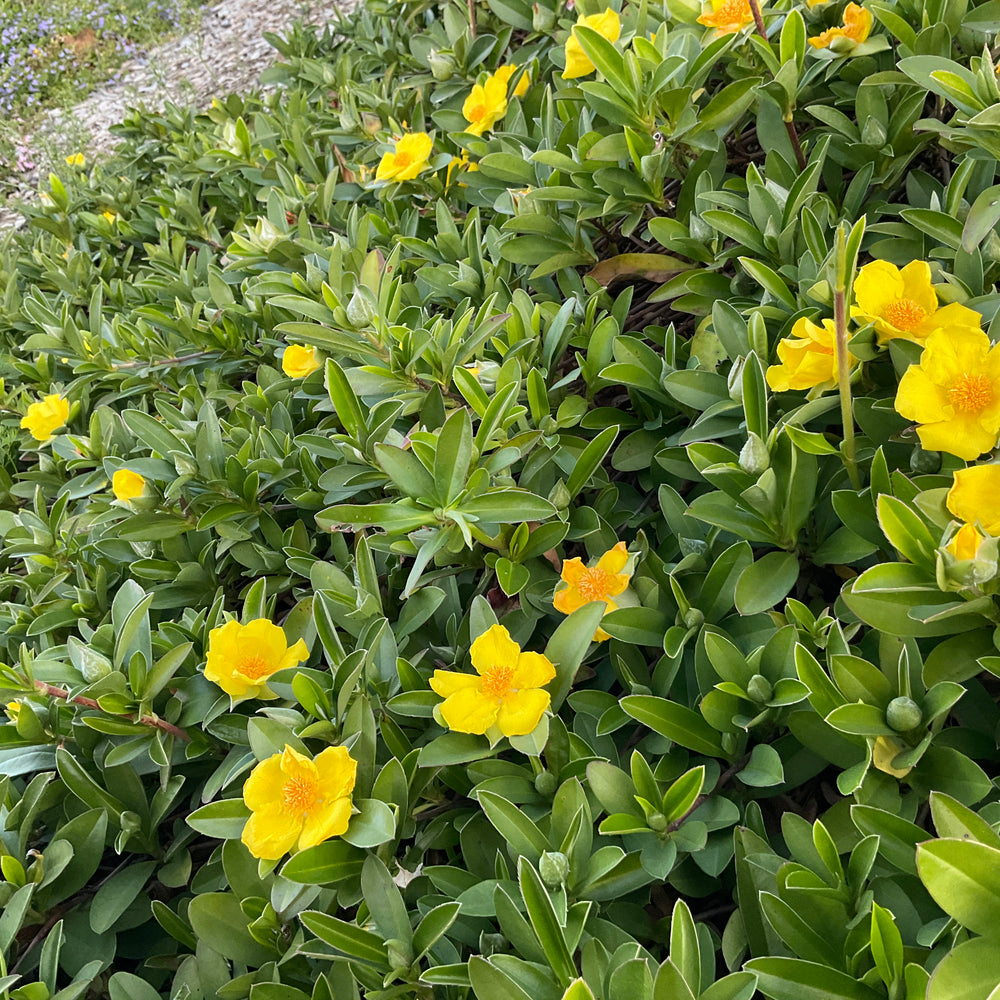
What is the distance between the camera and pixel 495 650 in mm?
961

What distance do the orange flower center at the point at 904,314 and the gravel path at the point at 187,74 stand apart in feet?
16.1

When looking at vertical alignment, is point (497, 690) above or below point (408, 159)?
below

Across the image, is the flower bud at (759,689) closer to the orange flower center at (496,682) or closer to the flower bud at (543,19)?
the orange flower center at (496,682)

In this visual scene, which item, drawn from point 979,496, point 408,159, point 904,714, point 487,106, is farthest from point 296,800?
point 487,106

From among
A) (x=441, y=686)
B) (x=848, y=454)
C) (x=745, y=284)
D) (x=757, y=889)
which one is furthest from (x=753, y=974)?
(x=745, y=284)

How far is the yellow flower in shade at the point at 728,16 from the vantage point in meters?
1.33

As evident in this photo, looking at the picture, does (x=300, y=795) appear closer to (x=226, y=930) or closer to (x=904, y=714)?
(x=226, y=930)

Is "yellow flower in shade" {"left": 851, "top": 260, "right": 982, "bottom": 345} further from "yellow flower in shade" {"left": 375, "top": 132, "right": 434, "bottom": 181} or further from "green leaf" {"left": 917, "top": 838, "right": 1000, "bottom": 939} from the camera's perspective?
"yellow flower in shade" {"left": 375, "top": 132, "right": 434, "bottom": 181}

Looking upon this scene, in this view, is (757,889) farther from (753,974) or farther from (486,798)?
(486,798)

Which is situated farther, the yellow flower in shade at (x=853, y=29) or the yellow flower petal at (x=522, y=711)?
the yellow flower in shade at (x=853, y=29)

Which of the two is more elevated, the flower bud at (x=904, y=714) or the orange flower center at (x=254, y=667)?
the orange flower center at (x=254, y=667)

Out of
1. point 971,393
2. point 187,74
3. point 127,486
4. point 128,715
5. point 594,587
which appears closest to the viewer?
point 971,393

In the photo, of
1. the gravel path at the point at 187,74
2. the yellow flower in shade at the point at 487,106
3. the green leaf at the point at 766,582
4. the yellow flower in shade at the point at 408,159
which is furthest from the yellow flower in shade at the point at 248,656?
the gravel path at the point at 187,74

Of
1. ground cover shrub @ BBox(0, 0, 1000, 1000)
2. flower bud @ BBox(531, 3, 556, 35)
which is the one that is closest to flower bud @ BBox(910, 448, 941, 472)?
ground cover shrub @ BBox(0, 0, 1000, 1000)
